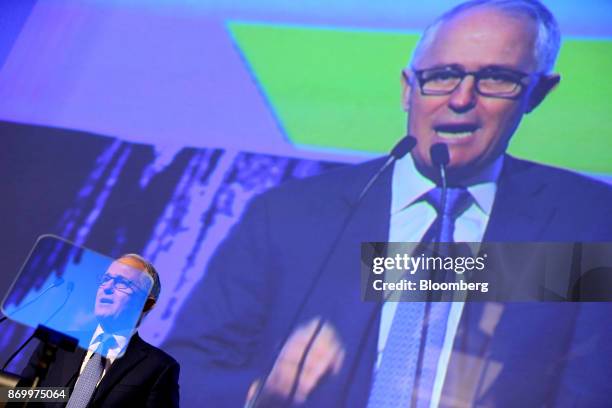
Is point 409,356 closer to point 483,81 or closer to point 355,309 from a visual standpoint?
point 355,309

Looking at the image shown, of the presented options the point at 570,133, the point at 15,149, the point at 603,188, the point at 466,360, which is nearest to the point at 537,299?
the point at 466,360

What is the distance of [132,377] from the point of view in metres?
1.65

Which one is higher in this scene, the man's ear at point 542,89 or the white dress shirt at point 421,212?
the man's ear at point 542,89

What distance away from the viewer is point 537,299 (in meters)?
2.69

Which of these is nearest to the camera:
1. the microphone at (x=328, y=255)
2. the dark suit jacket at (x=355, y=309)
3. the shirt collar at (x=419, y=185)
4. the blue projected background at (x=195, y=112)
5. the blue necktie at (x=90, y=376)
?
the blue necktie at (x=90, y=376)

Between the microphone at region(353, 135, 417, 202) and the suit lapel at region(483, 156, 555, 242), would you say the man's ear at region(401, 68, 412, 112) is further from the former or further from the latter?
the suit lapel at region(483, 156, 555, 242)

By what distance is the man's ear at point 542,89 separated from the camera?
9.72 ft

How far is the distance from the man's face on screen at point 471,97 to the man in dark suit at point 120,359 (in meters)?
1.59

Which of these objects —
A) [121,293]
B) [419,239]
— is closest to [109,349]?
[121,293]

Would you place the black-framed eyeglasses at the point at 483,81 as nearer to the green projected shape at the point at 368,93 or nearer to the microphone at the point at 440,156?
the green projected shape at the point at 368,93

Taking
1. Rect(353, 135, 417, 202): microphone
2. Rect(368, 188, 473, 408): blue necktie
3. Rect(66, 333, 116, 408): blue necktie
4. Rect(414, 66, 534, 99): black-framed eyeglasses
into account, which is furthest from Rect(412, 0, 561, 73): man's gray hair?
Rect(66, 333, 116, 408): blue necktie

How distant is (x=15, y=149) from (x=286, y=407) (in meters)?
1.76

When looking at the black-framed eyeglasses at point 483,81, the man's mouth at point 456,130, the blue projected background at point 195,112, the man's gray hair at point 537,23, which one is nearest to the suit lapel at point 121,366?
the blue projected background at point 195,112

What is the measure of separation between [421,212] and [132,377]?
154cm
